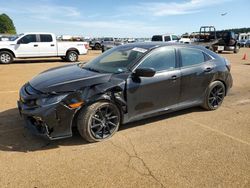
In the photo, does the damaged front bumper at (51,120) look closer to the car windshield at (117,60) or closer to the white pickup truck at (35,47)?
the car windshield at (117,60)

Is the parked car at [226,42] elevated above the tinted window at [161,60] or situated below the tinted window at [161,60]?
above

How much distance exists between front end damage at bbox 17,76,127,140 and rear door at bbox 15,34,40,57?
11.5 m

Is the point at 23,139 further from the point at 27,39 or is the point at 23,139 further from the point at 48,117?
the point at 27,39

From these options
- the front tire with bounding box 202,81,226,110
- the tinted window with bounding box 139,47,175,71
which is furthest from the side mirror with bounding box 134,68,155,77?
the front tire with bounding box 202,81,226,110

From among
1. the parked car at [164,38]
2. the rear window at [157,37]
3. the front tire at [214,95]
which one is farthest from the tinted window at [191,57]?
the rear window at [157,37]

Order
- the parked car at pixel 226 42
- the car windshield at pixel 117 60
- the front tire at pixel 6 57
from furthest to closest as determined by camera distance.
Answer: the parked car at pixel 226 42
the front tire at pixel 6 57
the car windshield at pixel 117 60

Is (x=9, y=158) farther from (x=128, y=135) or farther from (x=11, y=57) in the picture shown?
(x=11, y=57)

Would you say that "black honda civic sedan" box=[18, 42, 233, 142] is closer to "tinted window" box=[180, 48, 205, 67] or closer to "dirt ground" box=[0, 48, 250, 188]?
"tinted window" box=[180, 48, 205, 67]

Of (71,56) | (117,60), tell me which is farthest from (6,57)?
(117,60)

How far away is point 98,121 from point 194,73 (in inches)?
87.2

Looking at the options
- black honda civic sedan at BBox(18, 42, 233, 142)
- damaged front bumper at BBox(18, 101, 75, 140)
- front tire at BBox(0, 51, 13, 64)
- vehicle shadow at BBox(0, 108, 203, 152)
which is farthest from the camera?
A: front tire at BBox(0, 51, 13, 64)

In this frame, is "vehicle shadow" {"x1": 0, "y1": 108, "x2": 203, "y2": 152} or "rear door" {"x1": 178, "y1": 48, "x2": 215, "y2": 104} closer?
Result: "vehicle shadow" {"x1": 0, "y1": 108, "x2": 203, "y2": 152}

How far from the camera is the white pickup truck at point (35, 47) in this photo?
14.0 m

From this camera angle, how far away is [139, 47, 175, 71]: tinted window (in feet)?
14.7
